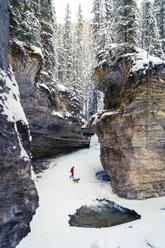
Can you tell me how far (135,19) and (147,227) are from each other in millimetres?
18473

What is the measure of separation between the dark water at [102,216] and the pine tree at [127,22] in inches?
617

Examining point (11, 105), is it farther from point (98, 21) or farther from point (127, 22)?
point (98, 21)

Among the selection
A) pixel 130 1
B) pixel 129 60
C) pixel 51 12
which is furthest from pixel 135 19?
pixel 51 12

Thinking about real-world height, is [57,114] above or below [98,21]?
below

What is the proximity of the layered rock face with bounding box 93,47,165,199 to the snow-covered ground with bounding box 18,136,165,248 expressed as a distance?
1336 mm

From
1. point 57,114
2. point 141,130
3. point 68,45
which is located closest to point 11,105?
point 141,130

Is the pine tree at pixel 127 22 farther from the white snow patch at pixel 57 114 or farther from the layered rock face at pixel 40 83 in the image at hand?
the white snow patch at pixel 57 114

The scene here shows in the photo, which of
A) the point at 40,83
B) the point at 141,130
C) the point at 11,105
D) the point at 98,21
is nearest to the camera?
the point at 11,105

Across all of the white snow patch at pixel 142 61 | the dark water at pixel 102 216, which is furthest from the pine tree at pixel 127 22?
the dark water at pixel 102 216

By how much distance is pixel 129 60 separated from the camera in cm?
1332

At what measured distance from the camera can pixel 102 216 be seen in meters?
10.8

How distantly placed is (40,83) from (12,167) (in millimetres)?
12127

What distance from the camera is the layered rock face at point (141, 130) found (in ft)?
39.5

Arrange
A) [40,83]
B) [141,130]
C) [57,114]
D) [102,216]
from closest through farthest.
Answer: [102,216]
[141,130]
[40,83]
[57,114]
